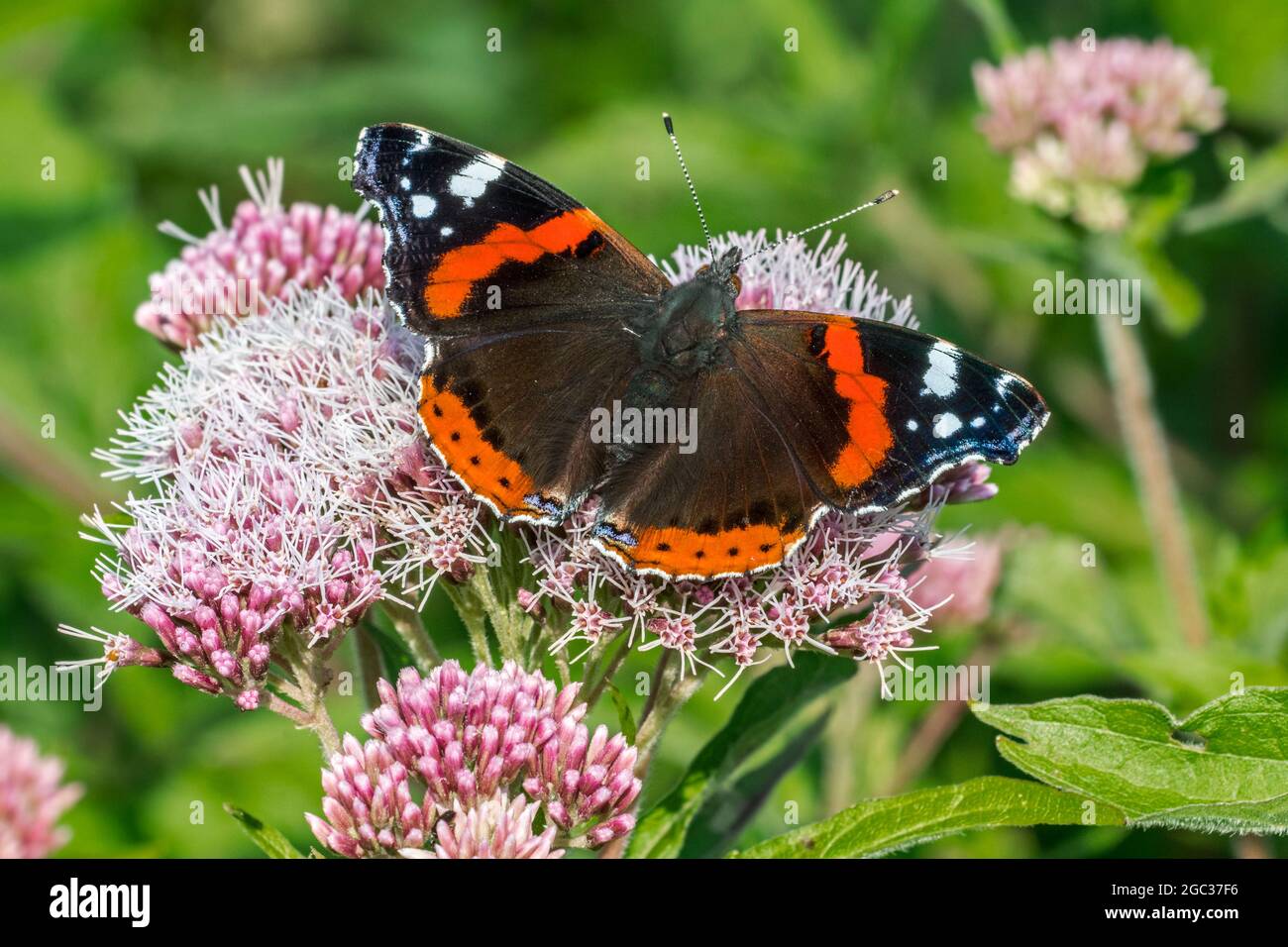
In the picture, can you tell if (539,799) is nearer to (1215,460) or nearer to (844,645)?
(844,645)

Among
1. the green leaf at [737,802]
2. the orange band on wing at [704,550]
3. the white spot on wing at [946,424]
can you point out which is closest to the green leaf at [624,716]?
the orange band on wing at [704,550]

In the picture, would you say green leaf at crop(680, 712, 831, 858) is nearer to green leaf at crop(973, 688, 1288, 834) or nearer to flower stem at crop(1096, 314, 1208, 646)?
green leaf at crop(973, 688, 1288, 834)

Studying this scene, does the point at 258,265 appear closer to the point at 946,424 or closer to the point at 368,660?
the point at 368,660

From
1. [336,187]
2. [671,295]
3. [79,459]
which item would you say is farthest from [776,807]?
[336,187]

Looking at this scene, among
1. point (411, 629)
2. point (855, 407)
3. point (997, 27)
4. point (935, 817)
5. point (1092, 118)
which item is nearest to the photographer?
point (935, 817)

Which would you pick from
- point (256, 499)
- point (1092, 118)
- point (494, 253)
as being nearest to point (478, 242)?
point (494, 253)

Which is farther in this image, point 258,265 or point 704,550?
point 258,265
